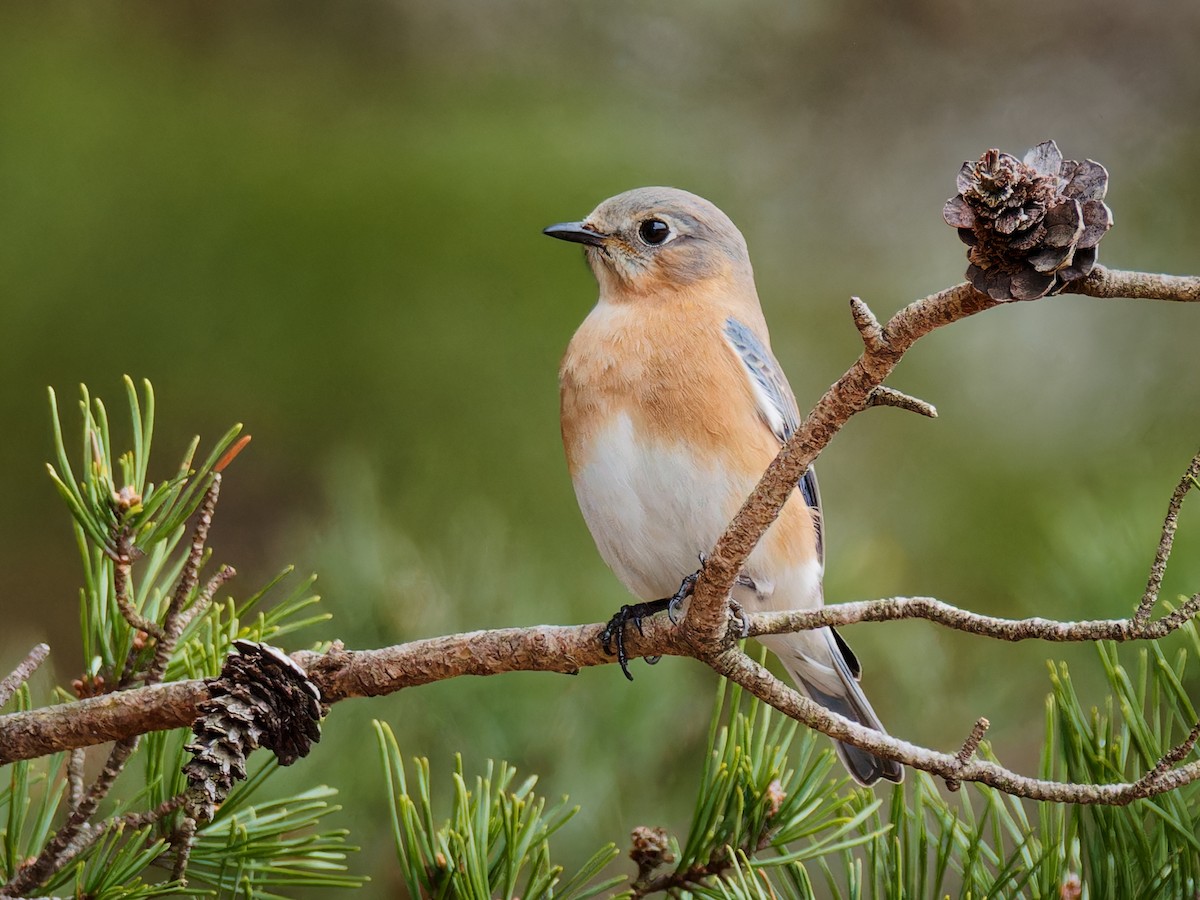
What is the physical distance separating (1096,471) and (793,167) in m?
1.13

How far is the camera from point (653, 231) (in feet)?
7.34

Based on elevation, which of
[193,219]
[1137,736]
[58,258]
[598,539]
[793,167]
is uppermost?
[793,167]

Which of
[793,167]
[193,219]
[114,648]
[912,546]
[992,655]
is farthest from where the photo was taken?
[793,167]

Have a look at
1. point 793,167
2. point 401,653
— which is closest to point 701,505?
point 401,653

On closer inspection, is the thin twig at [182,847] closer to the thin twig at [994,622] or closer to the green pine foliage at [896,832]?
the green pine foliage at [896,832]

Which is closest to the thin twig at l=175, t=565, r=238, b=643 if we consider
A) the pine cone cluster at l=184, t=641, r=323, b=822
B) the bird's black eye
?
the pine cone cluster at l=184, t=641, r=323, b=822

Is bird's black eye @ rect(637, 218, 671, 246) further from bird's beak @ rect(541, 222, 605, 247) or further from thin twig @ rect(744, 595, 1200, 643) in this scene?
thin twig @ rect(744, 595, 1200, 643)

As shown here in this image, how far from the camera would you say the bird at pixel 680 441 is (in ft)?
6.16

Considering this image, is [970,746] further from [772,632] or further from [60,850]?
[60,850]

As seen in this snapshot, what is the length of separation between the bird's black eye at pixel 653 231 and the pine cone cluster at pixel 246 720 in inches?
46.8

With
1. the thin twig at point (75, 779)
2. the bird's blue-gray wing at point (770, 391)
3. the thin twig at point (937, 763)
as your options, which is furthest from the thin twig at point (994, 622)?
the bird's blue-gray wing at point (770, 391)

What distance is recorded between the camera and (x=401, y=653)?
4.30ft

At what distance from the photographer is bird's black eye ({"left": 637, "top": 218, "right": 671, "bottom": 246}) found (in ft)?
7.33

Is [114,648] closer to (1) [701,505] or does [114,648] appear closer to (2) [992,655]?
(1) [701,505]
